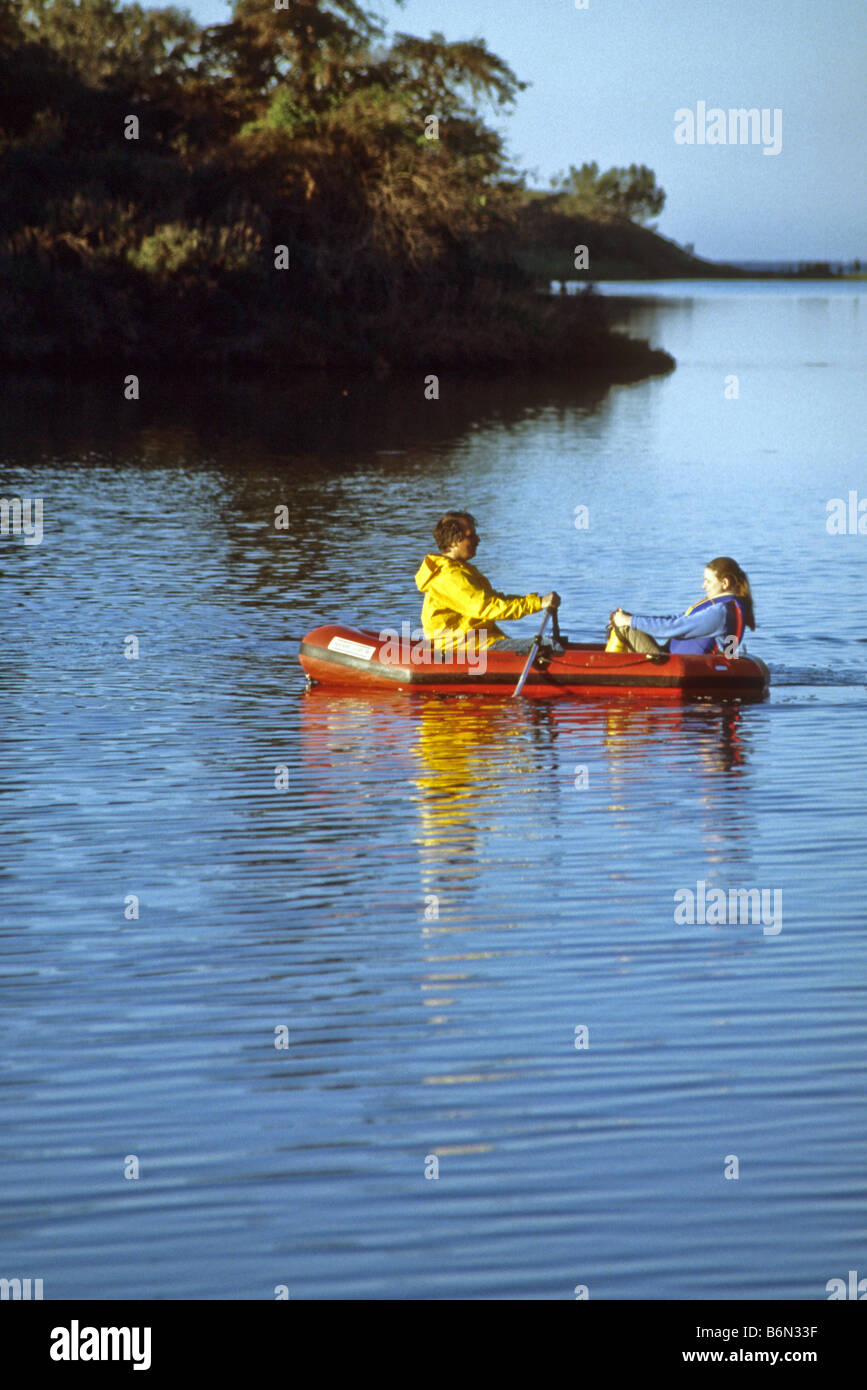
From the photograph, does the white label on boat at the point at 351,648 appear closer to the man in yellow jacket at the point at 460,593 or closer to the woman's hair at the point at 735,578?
the man in yellow jacket at the point at 460,593

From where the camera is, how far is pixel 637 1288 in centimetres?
465

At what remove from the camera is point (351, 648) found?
1220 centimetres

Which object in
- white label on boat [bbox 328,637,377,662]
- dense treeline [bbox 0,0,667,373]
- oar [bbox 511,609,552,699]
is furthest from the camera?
dense treeline [bbox 0,0,667,373]

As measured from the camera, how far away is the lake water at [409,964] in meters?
4.93

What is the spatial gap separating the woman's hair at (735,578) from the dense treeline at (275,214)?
1197 inches

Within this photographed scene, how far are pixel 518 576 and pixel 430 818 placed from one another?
28.4 feet

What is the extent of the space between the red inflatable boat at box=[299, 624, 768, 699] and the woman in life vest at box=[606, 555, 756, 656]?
128 millimetres

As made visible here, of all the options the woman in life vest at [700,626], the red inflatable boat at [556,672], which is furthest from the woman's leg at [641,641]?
the red inflatable boat at [556,672]

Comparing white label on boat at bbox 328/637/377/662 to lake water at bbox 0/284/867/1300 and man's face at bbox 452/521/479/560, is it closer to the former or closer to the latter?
lake water at bbox 0/284/867/1300

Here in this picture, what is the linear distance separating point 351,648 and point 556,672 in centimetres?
141

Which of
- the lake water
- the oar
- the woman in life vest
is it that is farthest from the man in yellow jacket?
the woman in life vest

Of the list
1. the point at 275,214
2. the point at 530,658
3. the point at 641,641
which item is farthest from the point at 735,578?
the point at 275,214

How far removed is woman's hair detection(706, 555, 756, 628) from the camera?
37.6ft

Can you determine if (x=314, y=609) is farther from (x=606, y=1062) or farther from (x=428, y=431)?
(x=428, y=431)
